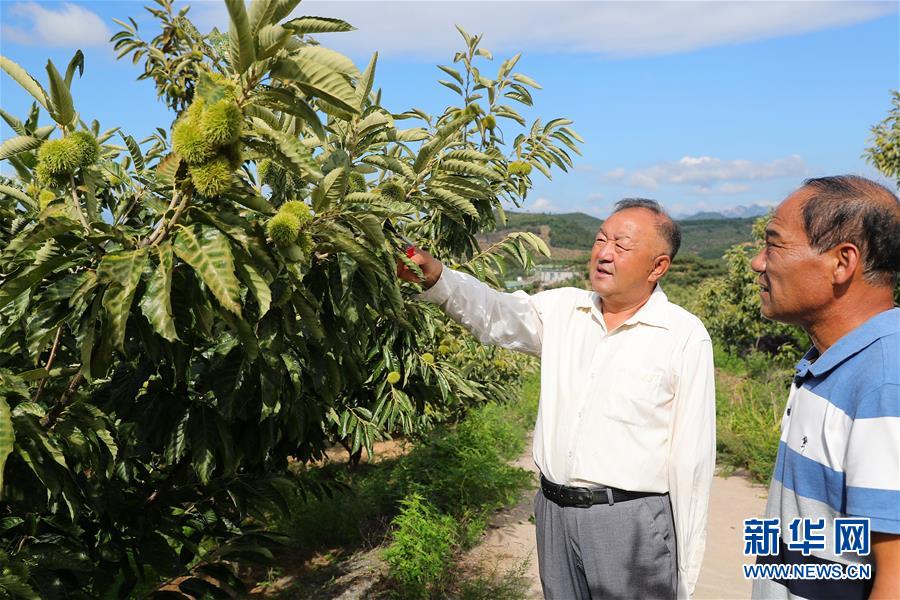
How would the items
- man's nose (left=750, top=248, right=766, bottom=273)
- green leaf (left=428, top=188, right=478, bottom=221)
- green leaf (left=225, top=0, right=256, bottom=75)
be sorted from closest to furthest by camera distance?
green leaf (left=225, top=0, right=256, bottom=75) < man's nose (left=750, top=248, right=766, bottom=273) < green leaf (left=428, top=188, right=478, bottom=221)

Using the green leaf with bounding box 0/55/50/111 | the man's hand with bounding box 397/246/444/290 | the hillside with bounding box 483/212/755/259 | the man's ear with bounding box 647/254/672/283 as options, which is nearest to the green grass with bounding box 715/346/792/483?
the man's ear with bounding box 647/254/672/283

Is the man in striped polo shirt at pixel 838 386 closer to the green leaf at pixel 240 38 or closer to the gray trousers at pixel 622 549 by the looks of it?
the gray trousers at pixel 622 549

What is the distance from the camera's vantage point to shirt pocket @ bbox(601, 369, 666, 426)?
1646 mm

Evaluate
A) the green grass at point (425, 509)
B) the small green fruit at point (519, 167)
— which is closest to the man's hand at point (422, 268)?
the small green fruit at point (519, 167)

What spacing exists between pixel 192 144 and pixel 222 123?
6cm

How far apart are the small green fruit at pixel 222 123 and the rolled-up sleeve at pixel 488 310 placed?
0.79 m

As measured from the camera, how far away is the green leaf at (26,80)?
3.50 ft

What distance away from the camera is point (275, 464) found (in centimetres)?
205

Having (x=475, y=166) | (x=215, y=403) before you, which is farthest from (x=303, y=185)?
(x=215, y=403)

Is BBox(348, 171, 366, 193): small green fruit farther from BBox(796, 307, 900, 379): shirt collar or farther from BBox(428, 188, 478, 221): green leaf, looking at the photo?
BBox(796, 307, 900, 379): shirt collar

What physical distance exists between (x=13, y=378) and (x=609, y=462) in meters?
1.25

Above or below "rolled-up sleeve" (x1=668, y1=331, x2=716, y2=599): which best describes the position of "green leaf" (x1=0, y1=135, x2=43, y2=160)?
above

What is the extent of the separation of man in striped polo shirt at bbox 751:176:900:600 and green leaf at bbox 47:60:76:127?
3.87 ft

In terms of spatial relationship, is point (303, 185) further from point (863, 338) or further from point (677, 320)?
point (863, 338)
